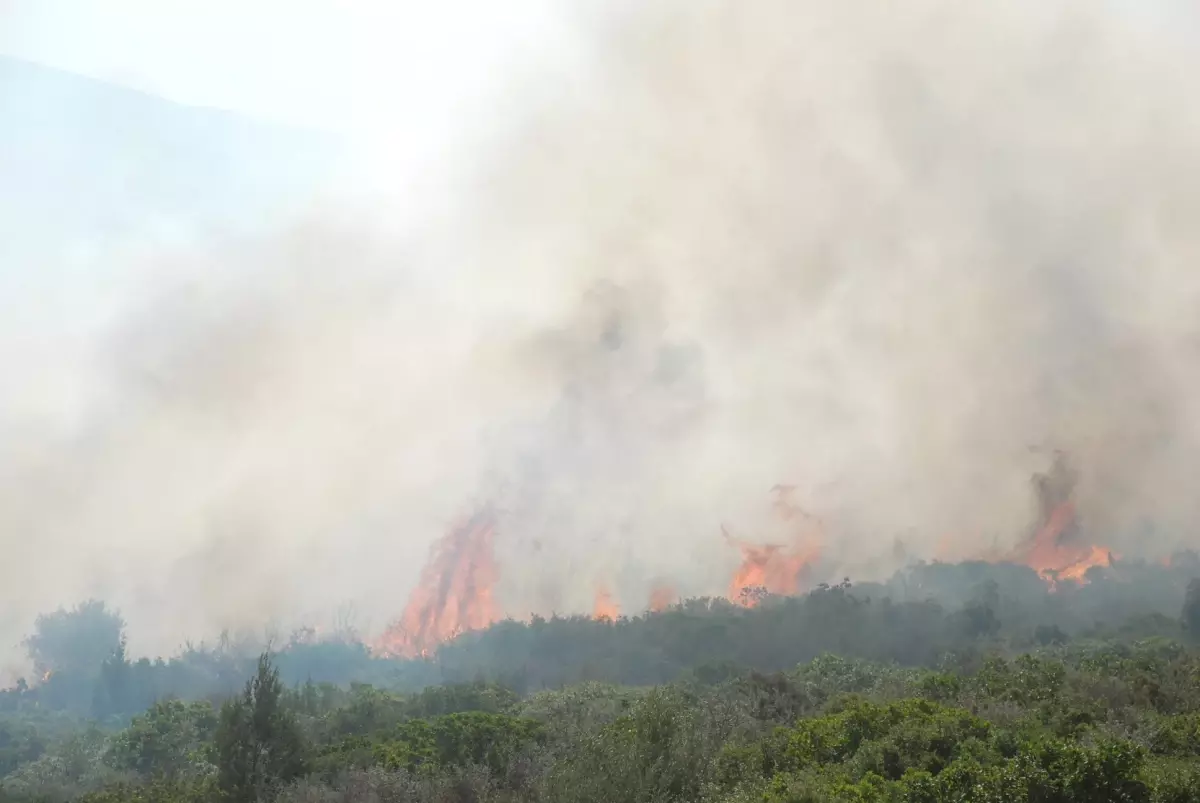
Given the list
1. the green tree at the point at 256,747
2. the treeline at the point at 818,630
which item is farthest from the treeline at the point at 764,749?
the treeline at the point at 818,630

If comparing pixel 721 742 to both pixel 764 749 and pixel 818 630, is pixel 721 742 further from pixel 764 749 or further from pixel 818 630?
pixel 818 630

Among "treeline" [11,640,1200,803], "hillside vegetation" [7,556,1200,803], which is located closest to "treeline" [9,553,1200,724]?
"hillside vegetation" [7,556,1200,803]

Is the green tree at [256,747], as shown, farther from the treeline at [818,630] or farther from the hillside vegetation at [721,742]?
the treeline at [818,630]

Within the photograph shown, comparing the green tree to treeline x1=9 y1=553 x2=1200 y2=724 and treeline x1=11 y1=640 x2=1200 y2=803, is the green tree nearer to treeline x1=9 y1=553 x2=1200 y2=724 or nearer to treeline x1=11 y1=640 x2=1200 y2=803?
treeline x1=11 y1=640 x2=1200 y2=803

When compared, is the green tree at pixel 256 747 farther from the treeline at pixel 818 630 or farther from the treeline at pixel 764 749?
the treeline at pixel 818 630

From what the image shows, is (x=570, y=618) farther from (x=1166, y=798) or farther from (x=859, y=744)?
(x=1166, y=798)

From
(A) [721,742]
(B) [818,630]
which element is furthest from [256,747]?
(B) [818,630]

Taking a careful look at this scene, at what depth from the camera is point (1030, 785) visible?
92.7 ft

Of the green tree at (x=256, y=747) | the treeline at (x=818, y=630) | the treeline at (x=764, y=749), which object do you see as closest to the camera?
the treeline at (x=764, y=749)

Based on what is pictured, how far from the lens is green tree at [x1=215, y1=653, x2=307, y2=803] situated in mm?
50678

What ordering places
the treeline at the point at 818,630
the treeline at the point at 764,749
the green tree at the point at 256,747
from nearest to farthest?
the treeline at the point at 764,749
the green tree at the point at 256,747
the treeline at the point at 818,630

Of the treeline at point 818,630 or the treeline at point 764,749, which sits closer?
the treeline at point 764,749

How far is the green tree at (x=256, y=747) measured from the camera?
50.7 metres

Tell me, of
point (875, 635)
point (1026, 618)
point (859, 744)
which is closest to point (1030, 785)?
point (859, 744)
